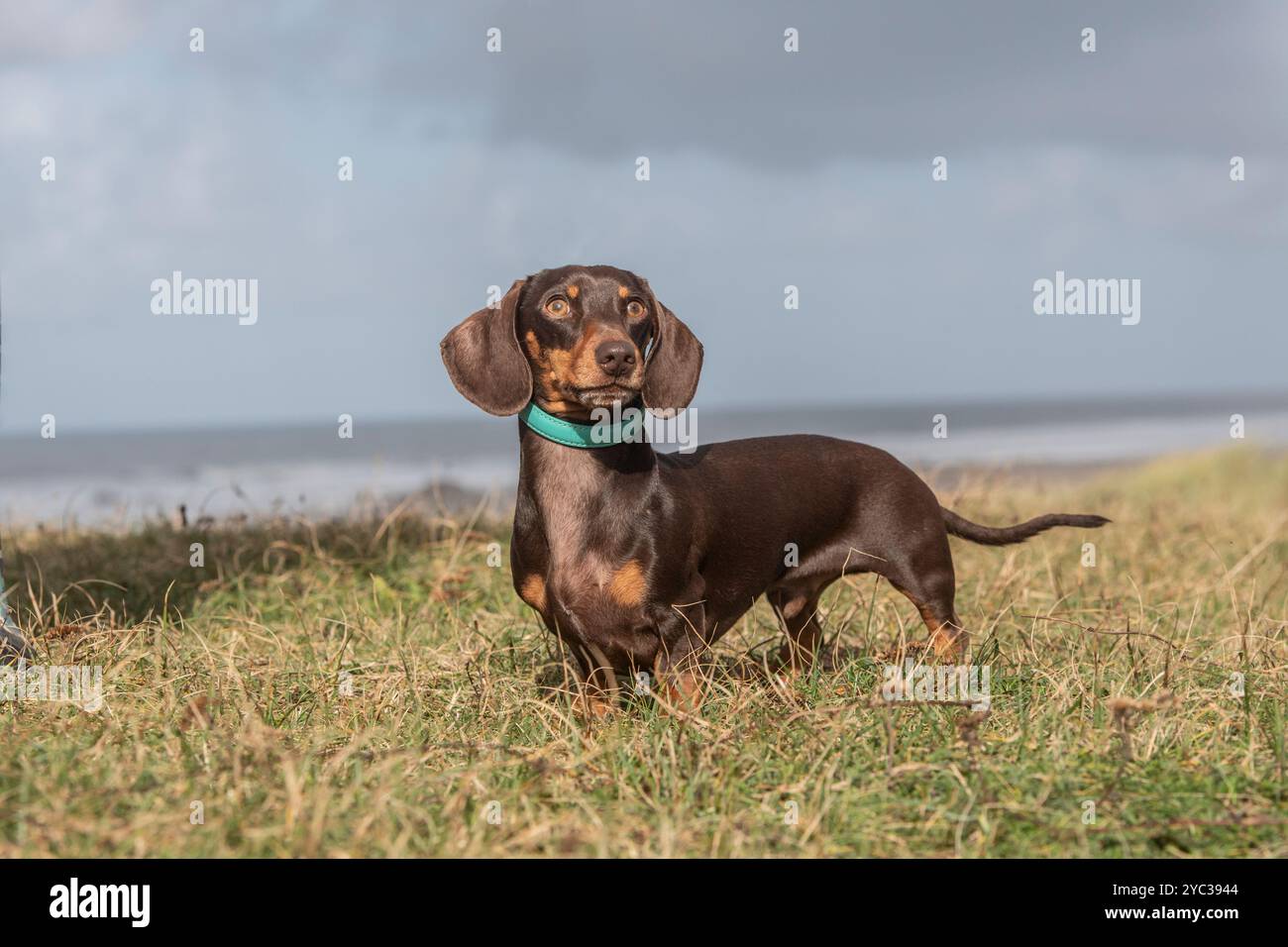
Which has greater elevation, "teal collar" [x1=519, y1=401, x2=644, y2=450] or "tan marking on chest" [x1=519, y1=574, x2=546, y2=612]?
"teal collar" [x1=519, y1=401, x2=644, y2=450]

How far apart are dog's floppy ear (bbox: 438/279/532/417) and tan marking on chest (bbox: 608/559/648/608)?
58 cm

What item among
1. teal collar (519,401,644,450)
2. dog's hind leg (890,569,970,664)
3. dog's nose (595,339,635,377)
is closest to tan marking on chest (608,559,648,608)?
teal collar (519,401,644,450)

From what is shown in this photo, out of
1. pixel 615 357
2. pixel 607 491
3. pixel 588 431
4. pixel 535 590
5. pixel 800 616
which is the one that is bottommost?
pixel 800 616

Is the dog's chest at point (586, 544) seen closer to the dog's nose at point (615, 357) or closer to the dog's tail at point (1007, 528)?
the dog's nose at point (615, 357)

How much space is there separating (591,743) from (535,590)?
25.8 inches

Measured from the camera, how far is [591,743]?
320 centimetres

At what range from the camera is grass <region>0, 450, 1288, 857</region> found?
265cm

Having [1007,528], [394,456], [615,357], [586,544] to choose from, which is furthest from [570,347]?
[394,456]

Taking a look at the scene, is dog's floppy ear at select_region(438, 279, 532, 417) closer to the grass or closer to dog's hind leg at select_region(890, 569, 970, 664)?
the grass

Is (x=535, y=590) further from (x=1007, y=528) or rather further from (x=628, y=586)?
(x=1007, y=528)

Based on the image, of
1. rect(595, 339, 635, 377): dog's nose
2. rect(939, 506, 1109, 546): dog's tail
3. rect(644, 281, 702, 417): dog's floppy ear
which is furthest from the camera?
rect(939, 506, 1109, 546): dog's tail

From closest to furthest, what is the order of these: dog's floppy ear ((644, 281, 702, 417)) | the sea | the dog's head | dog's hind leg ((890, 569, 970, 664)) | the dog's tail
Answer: the dog's head
dog's floppy ear ((644, 281, 702, 417))
dog's hind leg ((890, 569, 970, 664))
the dog's tail
the sea

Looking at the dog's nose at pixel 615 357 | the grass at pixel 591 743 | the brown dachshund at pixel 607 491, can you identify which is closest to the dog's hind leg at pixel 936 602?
the grass at pixel 591 743

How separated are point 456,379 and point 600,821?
5.18 ft
